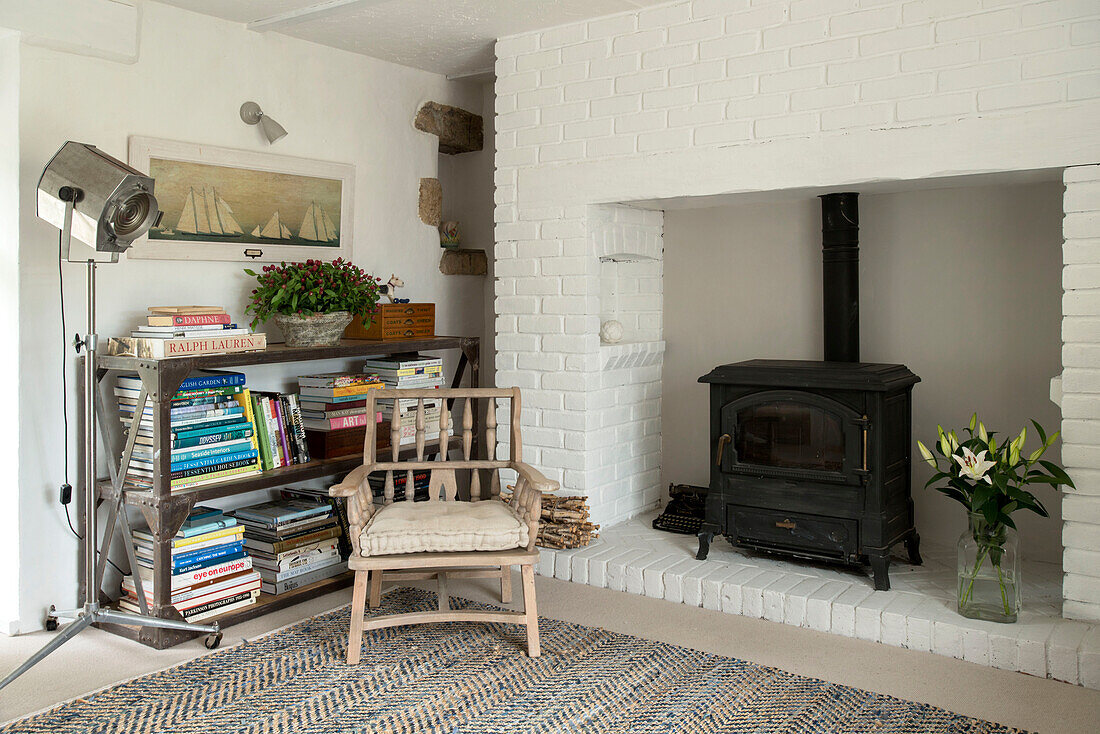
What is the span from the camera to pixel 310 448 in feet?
12.4

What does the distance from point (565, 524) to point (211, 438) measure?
1451 mm

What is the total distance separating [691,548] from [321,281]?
1.84 m

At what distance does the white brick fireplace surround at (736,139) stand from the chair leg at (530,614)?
104 cm

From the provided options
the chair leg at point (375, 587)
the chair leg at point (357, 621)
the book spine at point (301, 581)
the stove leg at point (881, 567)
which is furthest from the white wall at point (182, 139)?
the stove leg at point (881, 567)

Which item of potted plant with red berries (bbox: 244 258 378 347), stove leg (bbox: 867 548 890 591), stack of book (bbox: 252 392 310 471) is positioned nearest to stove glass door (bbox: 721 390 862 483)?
stove leg (bbox: 867 548 890 591)

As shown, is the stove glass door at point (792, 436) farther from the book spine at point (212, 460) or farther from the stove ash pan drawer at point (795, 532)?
the book spine at point (212, 460)

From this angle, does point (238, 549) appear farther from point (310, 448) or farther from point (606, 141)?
point (606, 141)

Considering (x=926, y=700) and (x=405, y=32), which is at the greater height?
(x=405, y=32)

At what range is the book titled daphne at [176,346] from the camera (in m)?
3.11

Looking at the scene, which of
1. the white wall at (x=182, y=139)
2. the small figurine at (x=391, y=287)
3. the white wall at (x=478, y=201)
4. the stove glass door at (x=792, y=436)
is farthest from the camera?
the white wall at (x=478, y=201)

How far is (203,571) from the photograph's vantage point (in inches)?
129

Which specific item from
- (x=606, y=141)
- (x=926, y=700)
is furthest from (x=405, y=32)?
(x=926, y=700)

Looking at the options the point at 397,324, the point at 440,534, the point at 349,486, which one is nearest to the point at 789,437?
the point at 440,534

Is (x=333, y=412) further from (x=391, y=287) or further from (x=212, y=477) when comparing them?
(x=391, y=287)
